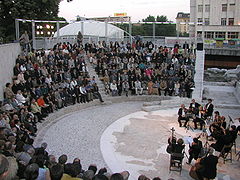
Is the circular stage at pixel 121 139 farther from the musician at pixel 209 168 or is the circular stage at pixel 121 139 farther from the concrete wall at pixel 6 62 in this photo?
the concrete wall at pixel 6 62

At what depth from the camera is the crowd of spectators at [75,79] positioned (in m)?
10.0

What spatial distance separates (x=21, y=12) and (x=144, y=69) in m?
15.2

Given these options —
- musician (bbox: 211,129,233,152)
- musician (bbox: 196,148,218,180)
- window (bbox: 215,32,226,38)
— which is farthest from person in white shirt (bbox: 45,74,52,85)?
window (bbox: 215,32,226,38)

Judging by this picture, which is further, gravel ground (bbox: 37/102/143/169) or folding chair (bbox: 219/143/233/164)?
gravel ground (bbox: 37/102/143/169)

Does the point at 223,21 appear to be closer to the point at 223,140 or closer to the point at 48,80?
the point at 48,80

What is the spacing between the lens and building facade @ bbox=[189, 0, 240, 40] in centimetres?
5127

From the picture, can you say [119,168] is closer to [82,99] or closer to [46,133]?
[46,133]

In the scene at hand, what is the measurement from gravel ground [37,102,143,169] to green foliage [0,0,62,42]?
1619 centimetres

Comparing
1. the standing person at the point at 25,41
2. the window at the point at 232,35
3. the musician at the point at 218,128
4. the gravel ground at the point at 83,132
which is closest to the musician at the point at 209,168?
the musician at the point at 218,128

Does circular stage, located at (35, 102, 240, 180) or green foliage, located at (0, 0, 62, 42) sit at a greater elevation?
green foliage, located at (0, 0, 62, 42)

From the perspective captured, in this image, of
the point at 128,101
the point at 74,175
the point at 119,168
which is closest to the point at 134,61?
the point at 128,101

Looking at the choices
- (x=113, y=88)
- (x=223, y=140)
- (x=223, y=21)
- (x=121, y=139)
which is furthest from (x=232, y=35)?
(x=223, y=140)

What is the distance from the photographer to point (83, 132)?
36.4 ft

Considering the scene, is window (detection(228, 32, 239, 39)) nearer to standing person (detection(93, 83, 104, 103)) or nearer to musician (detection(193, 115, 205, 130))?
standing person (detection(93, 83, 104, 103))
